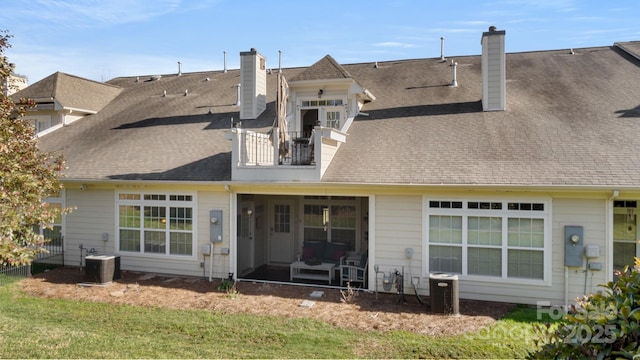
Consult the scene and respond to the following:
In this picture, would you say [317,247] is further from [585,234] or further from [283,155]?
[585,234]

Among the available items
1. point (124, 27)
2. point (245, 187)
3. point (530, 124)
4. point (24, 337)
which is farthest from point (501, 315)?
point (124, 27)

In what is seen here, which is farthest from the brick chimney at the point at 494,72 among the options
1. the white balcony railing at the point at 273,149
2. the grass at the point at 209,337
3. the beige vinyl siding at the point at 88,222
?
the beige vinyl siding at the point at 88,222

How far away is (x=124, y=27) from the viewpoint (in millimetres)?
13133

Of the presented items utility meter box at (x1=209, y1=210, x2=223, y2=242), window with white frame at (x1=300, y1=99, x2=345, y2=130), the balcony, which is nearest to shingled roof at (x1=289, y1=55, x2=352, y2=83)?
window with white frame at (x1=300, y1=99, x2=345, y2=130)

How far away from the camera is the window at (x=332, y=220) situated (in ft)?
44.2

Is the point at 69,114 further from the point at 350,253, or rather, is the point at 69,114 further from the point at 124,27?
the point at 350,253

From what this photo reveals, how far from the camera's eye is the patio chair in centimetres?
1124

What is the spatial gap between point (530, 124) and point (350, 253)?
6.23 metres

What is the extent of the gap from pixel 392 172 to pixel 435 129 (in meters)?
2.59

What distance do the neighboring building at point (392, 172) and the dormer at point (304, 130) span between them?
0.05 meters

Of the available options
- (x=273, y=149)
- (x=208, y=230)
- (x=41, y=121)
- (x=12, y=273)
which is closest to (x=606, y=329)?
(x=273, y=149)

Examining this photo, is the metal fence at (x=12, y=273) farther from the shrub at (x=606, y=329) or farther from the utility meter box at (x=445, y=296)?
the shrub at (x=606, y=329)

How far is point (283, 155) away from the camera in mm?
11898

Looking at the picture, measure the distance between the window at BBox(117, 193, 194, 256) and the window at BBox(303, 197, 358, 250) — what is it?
12.9 feet
